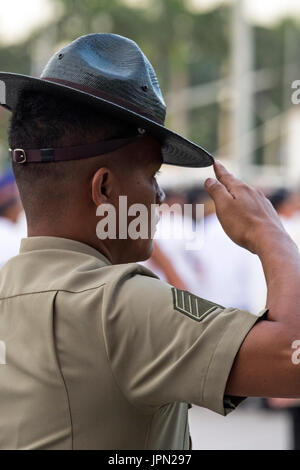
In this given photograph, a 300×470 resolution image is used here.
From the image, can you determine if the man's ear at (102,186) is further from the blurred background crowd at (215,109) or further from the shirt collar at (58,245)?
the blurred background crowd at (215,109)

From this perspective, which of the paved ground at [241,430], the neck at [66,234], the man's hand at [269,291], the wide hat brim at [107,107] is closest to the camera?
the man's hand at [269,291]

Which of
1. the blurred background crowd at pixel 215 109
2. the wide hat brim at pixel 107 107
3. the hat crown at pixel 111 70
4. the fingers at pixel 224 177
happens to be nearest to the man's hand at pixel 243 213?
the fingers at pixel 224 177

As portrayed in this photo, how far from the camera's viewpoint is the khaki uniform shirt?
1604 millimetres

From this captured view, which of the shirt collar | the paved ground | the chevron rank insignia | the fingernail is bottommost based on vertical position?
the paved ground

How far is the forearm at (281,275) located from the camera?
1617 mm

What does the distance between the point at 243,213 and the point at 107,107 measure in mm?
395

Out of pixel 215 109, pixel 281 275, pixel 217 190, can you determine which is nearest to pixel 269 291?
pixel 281 275

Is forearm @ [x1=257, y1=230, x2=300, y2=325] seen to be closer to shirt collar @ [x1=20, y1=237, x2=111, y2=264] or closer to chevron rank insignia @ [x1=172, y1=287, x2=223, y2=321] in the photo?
chevron rank insignia @ [x1=172, y1=287, x2=223, y2=321]

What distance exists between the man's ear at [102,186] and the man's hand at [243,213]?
24 centimetres

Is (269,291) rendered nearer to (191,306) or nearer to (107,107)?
(191,306)

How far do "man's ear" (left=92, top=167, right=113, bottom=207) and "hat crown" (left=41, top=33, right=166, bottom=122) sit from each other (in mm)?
173

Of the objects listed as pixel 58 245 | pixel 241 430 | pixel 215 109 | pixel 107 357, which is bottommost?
pixel 241 430

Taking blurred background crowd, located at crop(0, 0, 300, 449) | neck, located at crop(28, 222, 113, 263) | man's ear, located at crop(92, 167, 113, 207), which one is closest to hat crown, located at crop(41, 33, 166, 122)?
man's ear, located at crop(92, 167, 113, 207)

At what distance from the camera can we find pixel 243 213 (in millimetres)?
1861
